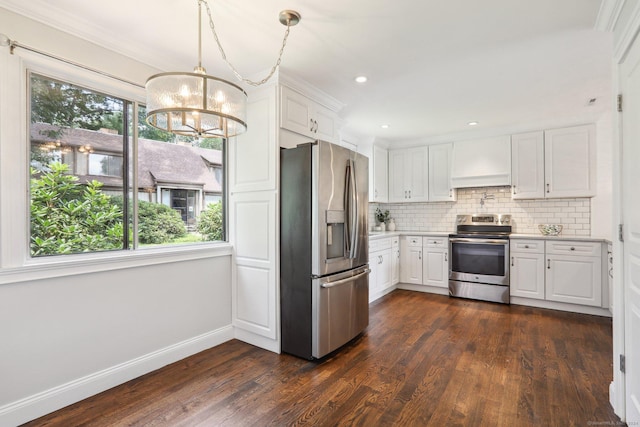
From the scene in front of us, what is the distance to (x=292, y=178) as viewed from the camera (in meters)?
2.87

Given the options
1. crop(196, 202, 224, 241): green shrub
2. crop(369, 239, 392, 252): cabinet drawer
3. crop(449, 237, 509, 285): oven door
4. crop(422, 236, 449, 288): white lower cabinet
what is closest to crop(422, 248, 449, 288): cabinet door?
crop(422, 236, 449, 288): white lower cabinet

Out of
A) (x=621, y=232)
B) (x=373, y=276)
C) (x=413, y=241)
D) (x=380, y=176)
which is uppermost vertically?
(x=380, y=176)

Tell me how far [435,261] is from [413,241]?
46cm

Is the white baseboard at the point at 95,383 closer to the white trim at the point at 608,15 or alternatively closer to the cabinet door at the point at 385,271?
the cabinet door at the point at 385,271

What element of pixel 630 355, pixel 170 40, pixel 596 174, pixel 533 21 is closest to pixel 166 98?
pixel 170 40

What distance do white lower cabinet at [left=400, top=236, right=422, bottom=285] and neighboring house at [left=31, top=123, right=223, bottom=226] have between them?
10.5ft

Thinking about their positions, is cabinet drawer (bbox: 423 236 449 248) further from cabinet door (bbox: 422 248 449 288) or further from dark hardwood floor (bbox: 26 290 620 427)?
dark hardwood floor (bbox: 26 290 620 427)

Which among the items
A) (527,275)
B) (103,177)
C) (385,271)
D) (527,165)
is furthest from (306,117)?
(527,275)

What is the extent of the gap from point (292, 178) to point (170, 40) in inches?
55.1

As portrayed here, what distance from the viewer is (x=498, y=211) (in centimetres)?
499

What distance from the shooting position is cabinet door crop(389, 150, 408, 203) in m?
5.58

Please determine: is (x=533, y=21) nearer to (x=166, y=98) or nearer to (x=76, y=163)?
(x=166, y=98)

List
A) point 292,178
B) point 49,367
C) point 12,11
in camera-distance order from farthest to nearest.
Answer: point 292,178 < point 49,367 < point 12,11

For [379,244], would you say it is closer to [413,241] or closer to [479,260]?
[413,241]
